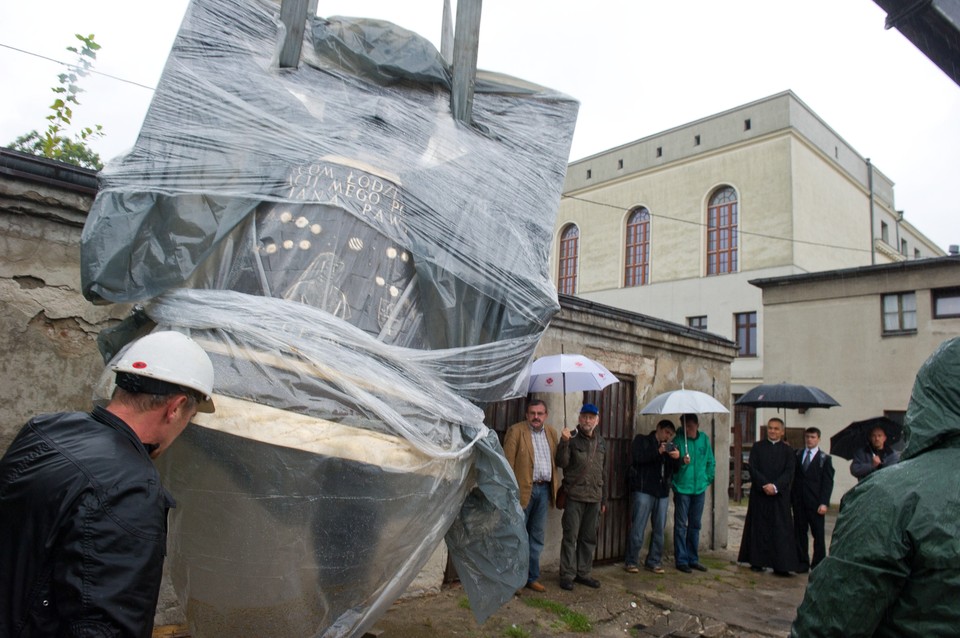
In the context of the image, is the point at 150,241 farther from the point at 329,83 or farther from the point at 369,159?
the point at 329,83

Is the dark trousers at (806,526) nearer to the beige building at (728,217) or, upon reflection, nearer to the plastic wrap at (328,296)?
the plastic wrap at (328,296)

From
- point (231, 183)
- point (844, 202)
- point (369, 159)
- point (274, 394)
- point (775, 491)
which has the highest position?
point (844, 202)

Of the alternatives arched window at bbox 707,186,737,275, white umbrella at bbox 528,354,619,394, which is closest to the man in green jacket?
white umbrella at bbox 528,354,619,394

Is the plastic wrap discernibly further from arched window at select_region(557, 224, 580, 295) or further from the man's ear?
arched window at select_region(557, 224, 580, 295)

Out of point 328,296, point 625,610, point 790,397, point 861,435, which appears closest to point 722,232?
point 790,397

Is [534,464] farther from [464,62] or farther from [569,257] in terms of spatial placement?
[569,257]

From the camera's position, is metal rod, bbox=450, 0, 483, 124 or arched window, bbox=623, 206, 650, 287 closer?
metal rod, bbox=450, 0, 483, 124

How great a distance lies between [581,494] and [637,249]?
86.2 feet

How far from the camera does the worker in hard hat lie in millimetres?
1247

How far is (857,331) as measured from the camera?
15.8 m

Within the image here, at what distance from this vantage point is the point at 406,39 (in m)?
2.88

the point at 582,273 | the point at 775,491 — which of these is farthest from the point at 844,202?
the point at 775,491

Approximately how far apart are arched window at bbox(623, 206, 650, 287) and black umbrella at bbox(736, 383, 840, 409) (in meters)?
21.3

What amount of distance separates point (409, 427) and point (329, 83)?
1596 mm
